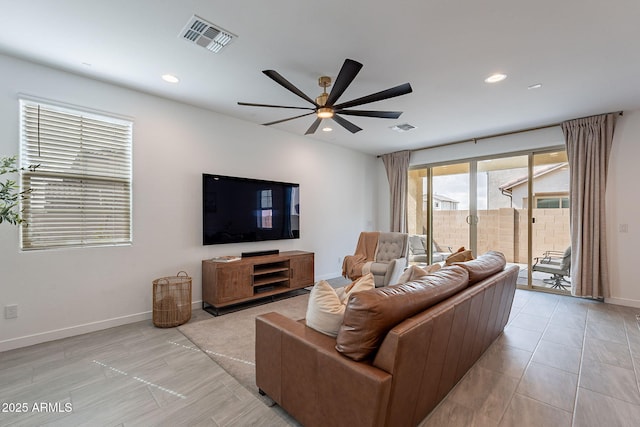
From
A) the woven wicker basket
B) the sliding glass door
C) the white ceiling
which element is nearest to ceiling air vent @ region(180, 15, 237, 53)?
the white ceiling

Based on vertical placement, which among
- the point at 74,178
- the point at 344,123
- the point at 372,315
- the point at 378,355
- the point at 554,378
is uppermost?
the point at 344,123

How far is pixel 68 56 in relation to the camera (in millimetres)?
2547

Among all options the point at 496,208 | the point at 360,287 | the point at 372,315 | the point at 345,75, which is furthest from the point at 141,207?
the point at 496,208

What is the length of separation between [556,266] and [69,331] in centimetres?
644

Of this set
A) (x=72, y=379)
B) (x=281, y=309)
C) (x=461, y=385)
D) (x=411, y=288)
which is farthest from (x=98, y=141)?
(x=461, y=385)

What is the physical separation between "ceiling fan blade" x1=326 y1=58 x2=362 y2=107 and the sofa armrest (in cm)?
180

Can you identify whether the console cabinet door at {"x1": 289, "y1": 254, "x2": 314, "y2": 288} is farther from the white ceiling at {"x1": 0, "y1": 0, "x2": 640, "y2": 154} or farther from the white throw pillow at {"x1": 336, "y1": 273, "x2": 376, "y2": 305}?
the white throw pillow at {"x1": 336, "y1": 273, "x2": 376, "y2": 305}

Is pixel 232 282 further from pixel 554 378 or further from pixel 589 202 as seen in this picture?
pixel 589 202

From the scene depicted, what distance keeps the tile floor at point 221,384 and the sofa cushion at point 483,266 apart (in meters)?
0.77

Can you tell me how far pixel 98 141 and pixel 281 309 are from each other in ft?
9.43

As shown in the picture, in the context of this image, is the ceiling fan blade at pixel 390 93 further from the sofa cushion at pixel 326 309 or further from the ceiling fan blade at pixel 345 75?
the sofa cushion at pixel 326 309

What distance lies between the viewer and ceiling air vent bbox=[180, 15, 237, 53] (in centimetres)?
211

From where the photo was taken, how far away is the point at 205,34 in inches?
→ 87.1

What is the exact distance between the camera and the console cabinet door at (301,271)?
13.8 ft
